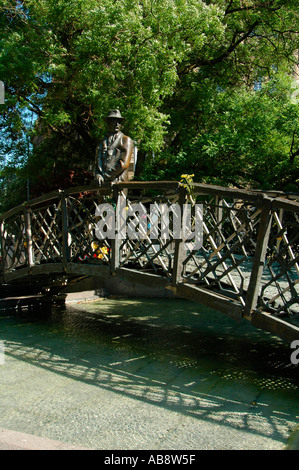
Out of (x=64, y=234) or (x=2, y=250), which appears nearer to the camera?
(x=64, y=234)

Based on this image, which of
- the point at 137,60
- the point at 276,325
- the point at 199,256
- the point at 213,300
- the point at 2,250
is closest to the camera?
the point at 276,325

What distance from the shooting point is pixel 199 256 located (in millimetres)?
9664

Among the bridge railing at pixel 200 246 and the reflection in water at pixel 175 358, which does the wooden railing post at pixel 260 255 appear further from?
the reflection in water at pixel 175 358

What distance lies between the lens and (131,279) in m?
7.81

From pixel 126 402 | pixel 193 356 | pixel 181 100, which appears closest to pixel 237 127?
pixel 181 100

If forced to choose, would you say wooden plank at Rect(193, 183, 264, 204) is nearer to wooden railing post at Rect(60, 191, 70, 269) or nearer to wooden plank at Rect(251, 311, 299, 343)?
wooden plank at Rect(251, 311, 299, 343)

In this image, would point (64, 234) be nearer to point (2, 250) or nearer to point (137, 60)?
point (2, 250)

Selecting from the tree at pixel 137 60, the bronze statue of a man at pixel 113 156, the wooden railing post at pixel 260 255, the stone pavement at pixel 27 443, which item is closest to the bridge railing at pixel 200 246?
the wooden railing post at pixel 260 255

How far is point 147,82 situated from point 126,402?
8.96m

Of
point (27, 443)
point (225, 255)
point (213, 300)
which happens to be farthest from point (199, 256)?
point (27, 443)

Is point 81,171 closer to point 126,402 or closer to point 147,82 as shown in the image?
point 147,82

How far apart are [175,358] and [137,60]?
27.2 ft

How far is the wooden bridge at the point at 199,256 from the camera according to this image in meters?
5.97

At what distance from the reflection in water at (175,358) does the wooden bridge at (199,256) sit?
87 cm
